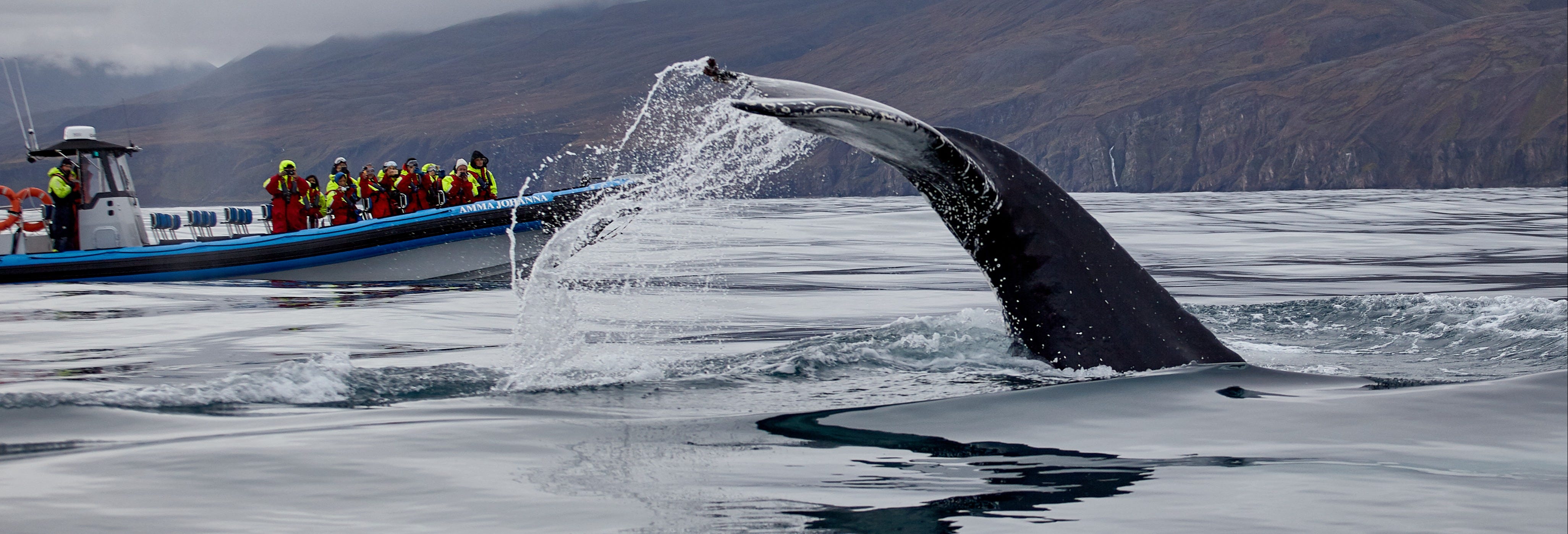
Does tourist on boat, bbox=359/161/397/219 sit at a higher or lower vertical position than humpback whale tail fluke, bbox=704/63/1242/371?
higher

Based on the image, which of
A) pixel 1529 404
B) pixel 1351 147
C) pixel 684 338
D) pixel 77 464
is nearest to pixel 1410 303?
pixel 1529 404

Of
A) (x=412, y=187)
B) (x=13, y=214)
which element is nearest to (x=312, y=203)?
(x=412, y=187)

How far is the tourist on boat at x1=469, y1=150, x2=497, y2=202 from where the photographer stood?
1847 cm

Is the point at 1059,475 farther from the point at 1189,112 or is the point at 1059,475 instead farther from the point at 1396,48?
the point at 1396,48

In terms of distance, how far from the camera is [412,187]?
18.6m

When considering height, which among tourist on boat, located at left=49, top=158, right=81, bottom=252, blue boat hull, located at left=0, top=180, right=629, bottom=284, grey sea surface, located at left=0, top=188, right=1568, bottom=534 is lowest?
grey sea surface, located at left=0, top=188, right=1568, bottom=534

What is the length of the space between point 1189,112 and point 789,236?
12897 cm

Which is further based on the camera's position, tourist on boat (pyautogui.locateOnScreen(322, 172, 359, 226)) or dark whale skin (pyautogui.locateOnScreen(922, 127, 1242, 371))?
tourist on boat (pyautogui.locateOnScreen(322, 172, 359, 226))

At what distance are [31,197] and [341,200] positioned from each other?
392cm

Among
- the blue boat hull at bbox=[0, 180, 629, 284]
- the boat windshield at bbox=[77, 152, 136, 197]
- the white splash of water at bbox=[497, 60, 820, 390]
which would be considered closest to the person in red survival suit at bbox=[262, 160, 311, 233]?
the blue boat hull at bbox=[0, 180, 629, 284]

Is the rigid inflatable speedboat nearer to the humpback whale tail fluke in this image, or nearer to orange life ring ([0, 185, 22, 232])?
orange life ring ([0, 185, 22, 232])

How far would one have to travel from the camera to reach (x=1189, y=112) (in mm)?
145875

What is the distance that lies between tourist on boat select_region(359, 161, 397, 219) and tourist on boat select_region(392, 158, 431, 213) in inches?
6.0

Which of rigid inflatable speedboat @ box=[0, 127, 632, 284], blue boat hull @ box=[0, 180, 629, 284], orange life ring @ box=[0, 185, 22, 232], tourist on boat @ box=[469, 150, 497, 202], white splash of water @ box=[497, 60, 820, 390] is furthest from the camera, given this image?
tourist on boat @ box=[469, 150, 497, 202]
